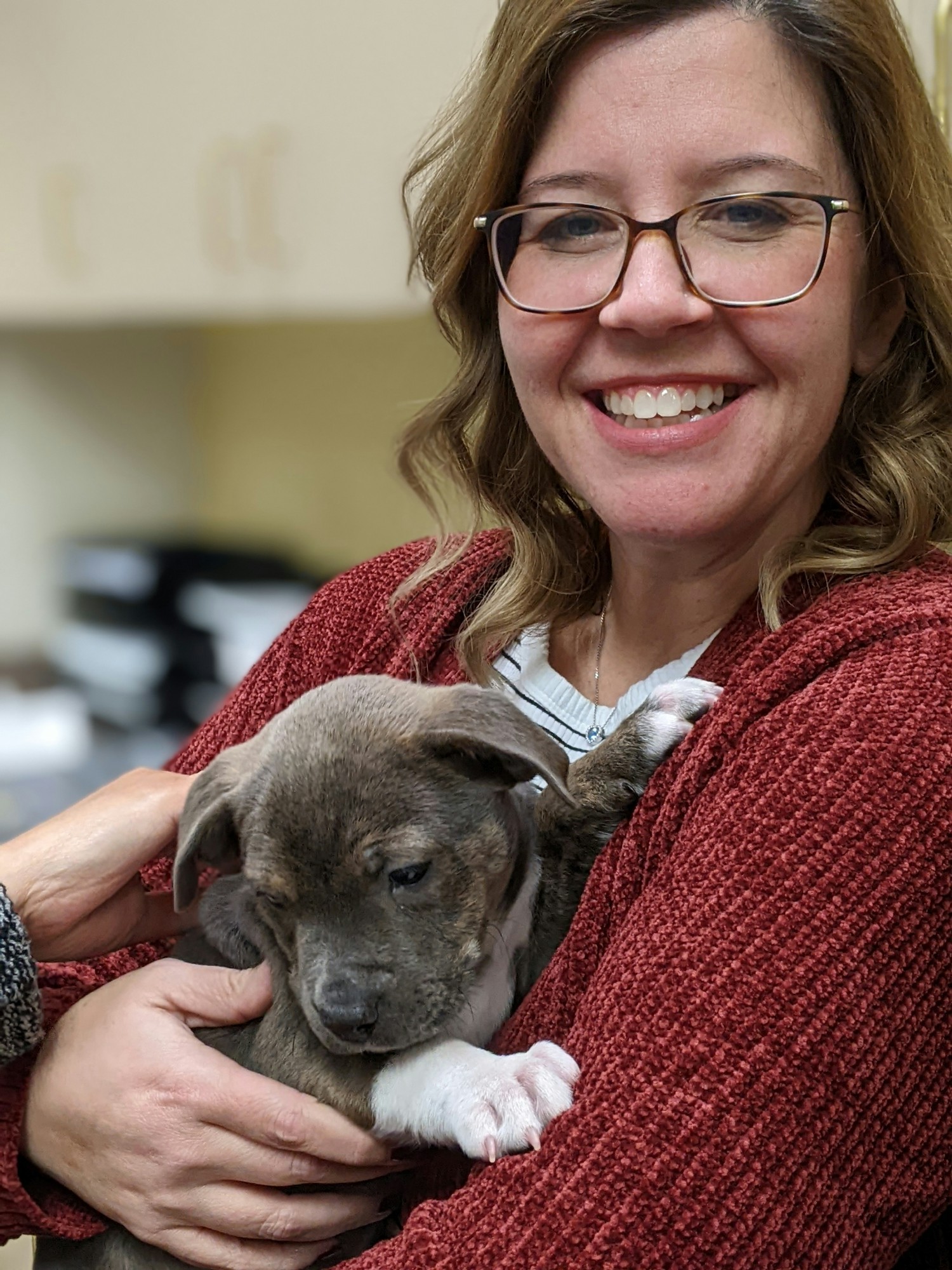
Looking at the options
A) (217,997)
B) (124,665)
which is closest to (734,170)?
(217,997)

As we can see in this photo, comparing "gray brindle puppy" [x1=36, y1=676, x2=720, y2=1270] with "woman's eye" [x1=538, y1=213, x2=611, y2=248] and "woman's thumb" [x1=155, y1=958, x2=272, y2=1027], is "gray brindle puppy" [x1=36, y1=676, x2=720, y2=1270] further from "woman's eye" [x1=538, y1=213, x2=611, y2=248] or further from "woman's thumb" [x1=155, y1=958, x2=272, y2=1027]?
"woman's eye" [x1=538, y1=213, x2=611, y2=248]

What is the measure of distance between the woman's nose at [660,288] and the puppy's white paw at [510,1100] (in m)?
0.68

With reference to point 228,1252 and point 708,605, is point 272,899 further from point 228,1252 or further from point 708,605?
point 708,605

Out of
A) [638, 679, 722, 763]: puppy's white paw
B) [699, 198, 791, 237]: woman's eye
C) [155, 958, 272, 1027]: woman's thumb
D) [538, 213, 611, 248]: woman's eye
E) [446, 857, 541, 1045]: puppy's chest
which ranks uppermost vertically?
[699, 198, 791, 237]: woman's eye

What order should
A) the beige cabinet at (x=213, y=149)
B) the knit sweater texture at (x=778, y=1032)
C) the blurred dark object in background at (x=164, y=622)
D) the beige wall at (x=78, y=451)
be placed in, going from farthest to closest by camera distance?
the beige wall at (x=78, y=451) < the blurred dark object in background at (x=164, y=622) < the beige cabinet at (x=213, y=149) < the knit sweater texture at (x=778, y=1032)

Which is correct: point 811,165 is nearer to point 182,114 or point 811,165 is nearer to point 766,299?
point 766,299

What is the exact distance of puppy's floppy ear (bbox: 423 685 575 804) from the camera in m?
1.26

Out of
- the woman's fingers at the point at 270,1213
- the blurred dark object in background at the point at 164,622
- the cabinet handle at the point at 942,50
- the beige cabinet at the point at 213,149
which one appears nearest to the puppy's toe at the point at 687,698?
the woman's fingers at the point at 270,1213

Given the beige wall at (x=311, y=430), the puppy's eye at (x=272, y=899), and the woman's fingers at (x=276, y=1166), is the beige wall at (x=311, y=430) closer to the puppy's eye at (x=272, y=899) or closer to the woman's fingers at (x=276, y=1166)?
the puppy's eye at (x=272, y=899)

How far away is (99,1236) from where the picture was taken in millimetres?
1400

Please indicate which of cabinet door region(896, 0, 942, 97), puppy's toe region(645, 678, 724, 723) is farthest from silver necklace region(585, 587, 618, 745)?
cabinet door region(896, 0, 942, 97)

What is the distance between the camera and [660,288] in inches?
50.4

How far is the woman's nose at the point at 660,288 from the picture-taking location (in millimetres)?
1280

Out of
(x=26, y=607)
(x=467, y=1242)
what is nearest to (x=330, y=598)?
(x=467, y=1242)
